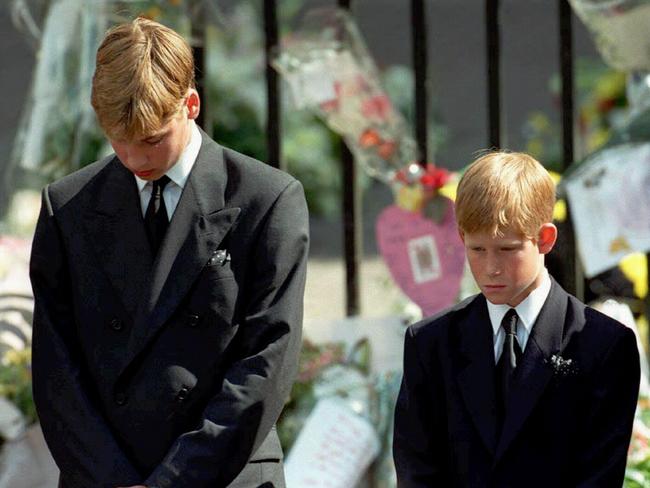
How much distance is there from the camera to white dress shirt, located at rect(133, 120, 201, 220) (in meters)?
2.76

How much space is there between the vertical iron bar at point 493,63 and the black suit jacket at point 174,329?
1.38 metres

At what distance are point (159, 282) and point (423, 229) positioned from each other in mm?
1420

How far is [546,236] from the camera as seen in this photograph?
2.65 metres

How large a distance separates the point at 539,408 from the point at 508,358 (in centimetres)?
10

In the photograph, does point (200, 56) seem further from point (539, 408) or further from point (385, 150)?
point (539, 408)

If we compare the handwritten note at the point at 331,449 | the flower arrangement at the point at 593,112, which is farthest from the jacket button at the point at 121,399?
the flower arrangement at the point at 593,112

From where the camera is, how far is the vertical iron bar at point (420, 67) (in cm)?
411

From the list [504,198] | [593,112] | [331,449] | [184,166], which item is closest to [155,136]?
[184,166]

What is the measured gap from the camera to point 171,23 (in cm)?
427

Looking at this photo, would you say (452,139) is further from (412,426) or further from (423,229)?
(412,426)

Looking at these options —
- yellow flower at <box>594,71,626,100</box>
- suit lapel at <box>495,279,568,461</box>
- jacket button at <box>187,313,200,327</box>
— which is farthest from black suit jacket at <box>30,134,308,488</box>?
yellow flower at <box>594,71,626,100</box>

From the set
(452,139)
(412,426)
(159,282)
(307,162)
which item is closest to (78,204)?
(159,282)

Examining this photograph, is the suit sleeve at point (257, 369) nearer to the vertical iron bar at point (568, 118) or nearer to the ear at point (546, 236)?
Answer: the ear at point (546, 236)

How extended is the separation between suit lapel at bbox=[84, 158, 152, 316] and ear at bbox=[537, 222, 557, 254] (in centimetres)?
69
